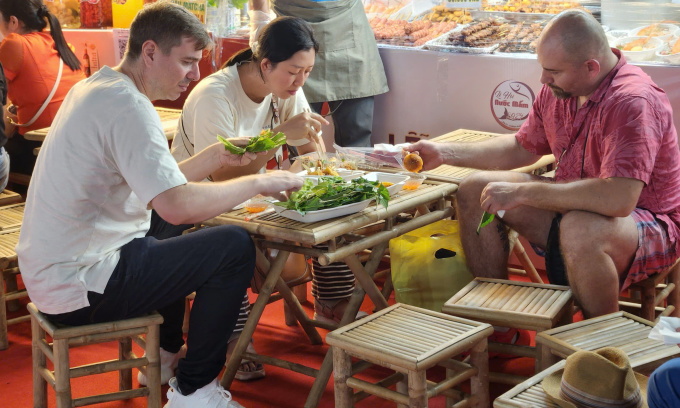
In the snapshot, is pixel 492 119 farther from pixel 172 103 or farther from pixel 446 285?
pixel 172 103

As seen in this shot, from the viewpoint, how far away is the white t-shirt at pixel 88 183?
244 cm

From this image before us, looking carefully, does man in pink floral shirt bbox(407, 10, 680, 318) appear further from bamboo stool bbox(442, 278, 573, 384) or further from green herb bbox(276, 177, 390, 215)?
green herb bbox(276, 177, 390, 215)

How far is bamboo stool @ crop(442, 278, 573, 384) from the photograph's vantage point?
2.71 metres

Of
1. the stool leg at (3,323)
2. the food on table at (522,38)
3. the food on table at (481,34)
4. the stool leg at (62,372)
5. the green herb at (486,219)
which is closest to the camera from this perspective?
the stool leg at (62,372)

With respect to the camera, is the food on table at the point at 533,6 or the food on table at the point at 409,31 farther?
the food on table at the point at 409,31

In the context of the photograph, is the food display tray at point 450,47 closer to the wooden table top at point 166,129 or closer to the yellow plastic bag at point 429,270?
the yellow plastic bag at point 429,270

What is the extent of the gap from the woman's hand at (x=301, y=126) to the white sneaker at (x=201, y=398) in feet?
3.94

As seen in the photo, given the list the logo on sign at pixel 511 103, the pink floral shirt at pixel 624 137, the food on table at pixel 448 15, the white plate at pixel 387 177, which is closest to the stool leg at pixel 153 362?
the white plate at pixel 387 177

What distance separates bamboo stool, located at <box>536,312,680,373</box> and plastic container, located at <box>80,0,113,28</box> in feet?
17.3

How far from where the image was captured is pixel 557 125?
3.42 metres

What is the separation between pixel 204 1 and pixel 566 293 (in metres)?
3.73

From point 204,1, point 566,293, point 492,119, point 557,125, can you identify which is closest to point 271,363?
point 566,293

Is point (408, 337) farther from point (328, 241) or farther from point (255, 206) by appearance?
point (255, 206)

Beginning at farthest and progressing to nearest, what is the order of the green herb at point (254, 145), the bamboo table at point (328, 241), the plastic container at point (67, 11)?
the plastic container at point (67, 11) < the green herb at point (254, 145) < the bamboo table at point (328, 241)
